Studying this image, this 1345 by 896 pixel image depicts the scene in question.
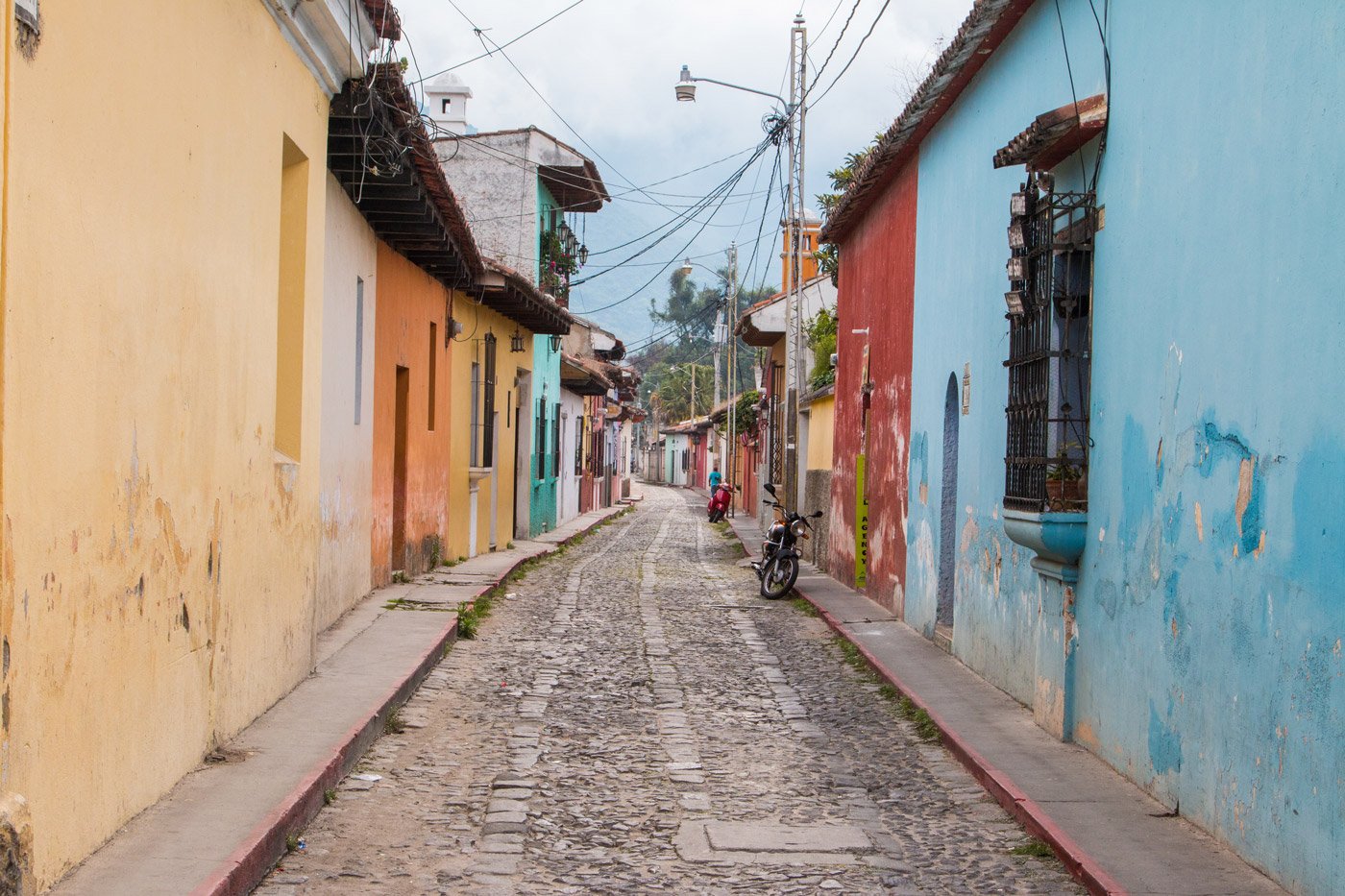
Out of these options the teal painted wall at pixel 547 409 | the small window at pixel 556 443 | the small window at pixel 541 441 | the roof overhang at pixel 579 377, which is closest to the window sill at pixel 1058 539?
the teal painted wall at pixel 547 409

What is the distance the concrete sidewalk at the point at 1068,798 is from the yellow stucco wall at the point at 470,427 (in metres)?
8.67

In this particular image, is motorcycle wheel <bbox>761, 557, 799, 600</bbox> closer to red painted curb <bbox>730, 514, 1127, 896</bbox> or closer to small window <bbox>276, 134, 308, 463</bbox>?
red painted curb <bbox>730, 514, 1127, 896</bbox>

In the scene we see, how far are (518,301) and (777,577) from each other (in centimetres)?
591

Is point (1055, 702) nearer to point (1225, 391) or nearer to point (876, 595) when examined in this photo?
point (1225, 391)

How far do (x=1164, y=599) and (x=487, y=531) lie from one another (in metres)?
15.3

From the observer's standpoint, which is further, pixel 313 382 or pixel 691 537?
pixel 691 537

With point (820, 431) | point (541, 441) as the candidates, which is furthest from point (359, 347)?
point (541, 441)

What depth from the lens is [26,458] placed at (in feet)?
13.3

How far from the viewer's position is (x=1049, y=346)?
25.3 feet

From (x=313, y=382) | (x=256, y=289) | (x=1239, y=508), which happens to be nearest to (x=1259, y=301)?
(x=1239, y=508)

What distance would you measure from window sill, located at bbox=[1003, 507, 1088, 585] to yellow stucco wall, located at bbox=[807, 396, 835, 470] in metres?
10.8

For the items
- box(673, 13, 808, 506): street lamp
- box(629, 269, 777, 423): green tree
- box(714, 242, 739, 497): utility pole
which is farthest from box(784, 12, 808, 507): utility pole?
box(629, 269, 777, 423): green tree

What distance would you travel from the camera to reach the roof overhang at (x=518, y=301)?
16.9 m

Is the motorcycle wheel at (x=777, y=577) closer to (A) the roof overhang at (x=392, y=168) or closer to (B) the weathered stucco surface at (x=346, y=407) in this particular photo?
(B) the weathered stucco surface at (x=346, y=407)
